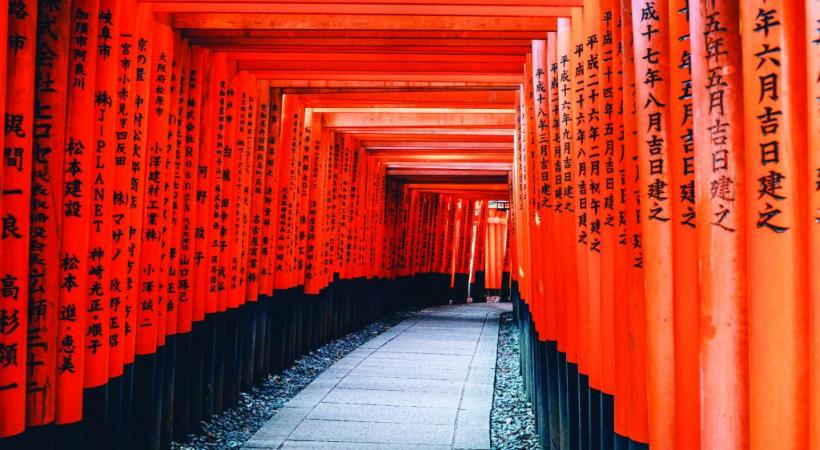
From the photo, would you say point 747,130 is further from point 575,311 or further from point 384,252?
point 384,252

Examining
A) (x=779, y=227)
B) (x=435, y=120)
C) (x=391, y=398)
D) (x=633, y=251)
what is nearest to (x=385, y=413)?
(x=391, y=398)

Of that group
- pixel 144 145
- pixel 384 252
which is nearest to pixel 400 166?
pixel 384 252

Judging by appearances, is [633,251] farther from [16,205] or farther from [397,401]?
[397,401]

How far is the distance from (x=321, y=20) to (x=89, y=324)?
2934 mm

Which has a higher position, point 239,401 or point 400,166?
point 400,166

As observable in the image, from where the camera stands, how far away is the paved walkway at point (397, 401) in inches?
240

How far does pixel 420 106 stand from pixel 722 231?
260 inches

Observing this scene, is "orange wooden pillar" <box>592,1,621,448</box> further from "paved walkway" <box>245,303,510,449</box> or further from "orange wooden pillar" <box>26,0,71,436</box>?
"orange wooden pillar" <box>26,0,71,436</box>

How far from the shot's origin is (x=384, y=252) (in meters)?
16.2

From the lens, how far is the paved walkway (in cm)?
610

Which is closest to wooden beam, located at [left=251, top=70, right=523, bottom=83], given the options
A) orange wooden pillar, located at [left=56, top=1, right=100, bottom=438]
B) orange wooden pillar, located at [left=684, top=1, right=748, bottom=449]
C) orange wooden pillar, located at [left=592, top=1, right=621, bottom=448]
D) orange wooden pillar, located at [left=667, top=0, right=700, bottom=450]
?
orange wooden pillar, located at [left=56, top=1, right=100, bottom=438]

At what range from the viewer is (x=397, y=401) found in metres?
7.60

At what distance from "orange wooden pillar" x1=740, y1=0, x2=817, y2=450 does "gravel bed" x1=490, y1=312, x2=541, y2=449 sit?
4.42 m

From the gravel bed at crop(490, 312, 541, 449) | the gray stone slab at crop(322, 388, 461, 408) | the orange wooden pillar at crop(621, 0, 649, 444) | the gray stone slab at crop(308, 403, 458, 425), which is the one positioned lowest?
the gravel bed at crop(490, 312, 541, 449)
